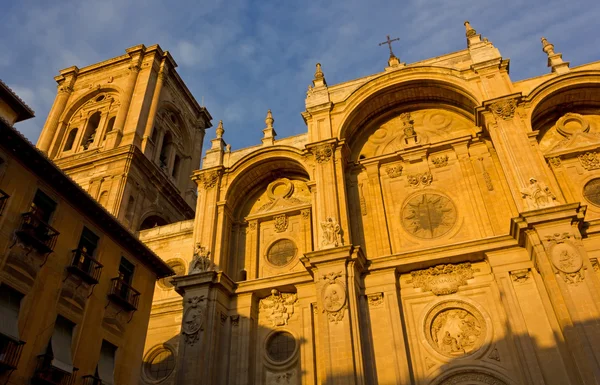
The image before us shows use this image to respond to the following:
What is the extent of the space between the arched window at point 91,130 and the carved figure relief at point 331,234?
25.2 metres

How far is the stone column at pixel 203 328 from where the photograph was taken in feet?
61.9

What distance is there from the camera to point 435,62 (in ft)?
A: 80.4

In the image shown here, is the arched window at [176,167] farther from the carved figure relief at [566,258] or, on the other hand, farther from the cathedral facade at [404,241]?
the carved figure relief at [566,258]

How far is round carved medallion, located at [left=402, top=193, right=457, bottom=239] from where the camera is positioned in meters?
20.9

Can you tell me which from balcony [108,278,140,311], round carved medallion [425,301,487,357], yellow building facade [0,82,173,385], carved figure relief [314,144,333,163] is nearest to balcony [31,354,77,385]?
yellow building facade [0,82,173,385]

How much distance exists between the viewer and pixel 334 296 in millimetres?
18078

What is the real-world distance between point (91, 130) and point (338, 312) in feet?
98.1

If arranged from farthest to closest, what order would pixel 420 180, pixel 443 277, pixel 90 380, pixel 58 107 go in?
pixel 58 107 → pixel 420 180 → pixel 443 277 → pixel 90 380

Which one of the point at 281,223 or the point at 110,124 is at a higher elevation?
the point at 110,124

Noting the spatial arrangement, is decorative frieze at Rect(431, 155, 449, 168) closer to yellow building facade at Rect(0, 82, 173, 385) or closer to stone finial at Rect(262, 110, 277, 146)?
stone finial at Rect(262, 110, 277, 146)

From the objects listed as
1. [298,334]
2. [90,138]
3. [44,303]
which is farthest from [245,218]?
[90,138]

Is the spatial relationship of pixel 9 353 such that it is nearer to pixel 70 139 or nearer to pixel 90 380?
pixel 90 380

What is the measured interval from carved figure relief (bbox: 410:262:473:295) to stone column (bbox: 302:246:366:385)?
2.32 meters

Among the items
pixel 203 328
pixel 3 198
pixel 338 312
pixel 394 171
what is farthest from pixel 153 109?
pixel 338 312
